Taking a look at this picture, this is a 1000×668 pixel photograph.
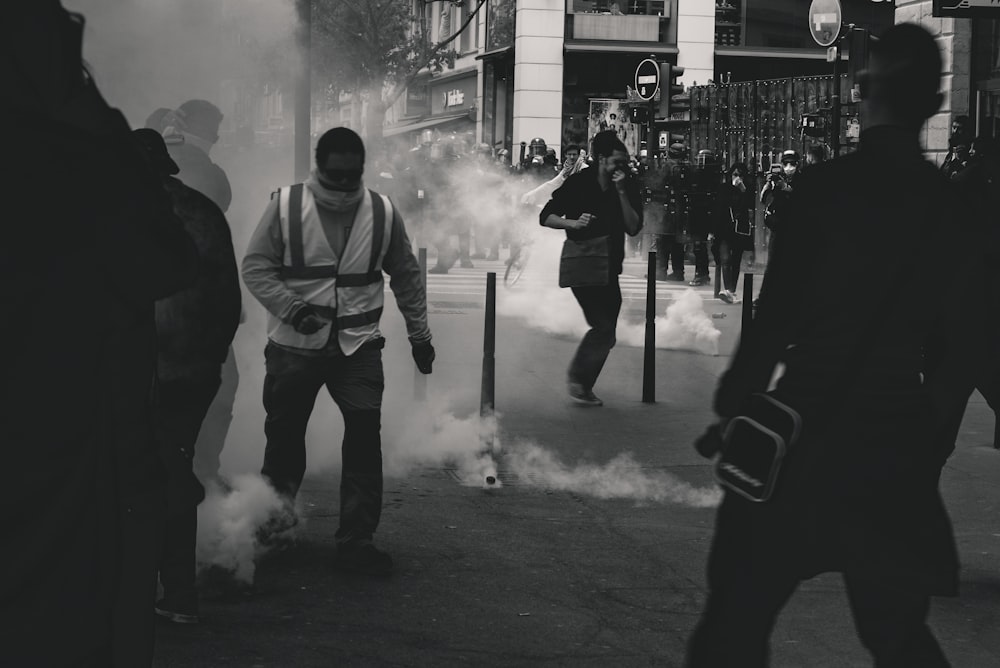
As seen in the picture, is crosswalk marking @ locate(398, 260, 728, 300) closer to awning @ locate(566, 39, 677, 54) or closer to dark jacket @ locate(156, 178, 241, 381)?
dark jacket @ locate(156, 178, 241, 381)

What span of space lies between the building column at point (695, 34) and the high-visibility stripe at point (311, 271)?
36114 millimetres

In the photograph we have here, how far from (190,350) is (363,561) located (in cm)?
115

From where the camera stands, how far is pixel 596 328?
33.6ft

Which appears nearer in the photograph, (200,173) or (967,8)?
(200,173)

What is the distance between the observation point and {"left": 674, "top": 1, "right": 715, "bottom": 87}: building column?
40.8 m

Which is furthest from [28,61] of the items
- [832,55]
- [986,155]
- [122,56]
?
[832,55]

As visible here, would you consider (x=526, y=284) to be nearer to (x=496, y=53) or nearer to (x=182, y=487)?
(x=182, y=487)

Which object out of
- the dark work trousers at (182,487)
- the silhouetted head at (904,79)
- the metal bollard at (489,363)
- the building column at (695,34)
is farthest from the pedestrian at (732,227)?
the building column at (695,34)

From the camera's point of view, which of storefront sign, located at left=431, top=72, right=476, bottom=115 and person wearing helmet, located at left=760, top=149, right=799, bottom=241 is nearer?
person wearing helmet, located at left=760, top=149, right=799, bottom=241

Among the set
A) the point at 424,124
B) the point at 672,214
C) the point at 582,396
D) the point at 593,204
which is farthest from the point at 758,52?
the point at 582,396

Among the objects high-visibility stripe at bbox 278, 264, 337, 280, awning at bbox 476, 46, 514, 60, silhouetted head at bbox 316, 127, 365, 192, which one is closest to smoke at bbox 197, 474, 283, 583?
high-visibility stripe at bbox 278, 264, 337, 280

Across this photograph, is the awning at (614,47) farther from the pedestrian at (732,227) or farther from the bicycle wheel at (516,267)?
the bicycle wheel at (516,267)

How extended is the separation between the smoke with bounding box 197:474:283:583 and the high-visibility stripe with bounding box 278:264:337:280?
2.79ft

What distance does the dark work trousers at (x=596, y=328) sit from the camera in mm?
10203
